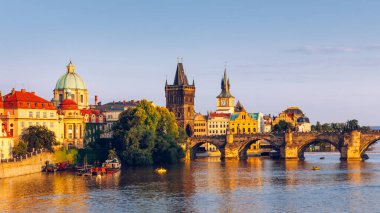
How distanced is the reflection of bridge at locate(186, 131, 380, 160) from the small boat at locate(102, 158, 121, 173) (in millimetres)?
43831

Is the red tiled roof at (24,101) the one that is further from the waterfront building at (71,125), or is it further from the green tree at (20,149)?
the green tree at (20,149)

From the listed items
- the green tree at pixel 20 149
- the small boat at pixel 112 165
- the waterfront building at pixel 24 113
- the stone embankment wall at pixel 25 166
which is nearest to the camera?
the stone embankment wall at pixel 25 166

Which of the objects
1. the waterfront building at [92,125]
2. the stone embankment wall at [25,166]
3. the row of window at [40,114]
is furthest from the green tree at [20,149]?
the waterfront building at [92,125]

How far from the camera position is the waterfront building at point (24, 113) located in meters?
137

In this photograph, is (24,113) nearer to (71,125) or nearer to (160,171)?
(71,125)

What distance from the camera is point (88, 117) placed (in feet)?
597

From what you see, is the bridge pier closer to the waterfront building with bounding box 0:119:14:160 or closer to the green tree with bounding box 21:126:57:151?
the green tree with bounding box 21:126:57:151

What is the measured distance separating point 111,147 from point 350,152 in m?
53.7

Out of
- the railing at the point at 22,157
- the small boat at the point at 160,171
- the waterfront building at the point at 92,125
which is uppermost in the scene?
the waterfront building at the point at 92,125

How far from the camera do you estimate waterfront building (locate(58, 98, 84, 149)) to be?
155 m

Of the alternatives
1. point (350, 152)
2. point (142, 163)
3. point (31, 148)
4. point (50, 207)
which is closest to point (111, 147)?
point (142, 163)

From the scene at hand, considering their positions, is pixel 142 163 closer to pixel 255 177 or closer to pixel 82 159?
pixel 82 159

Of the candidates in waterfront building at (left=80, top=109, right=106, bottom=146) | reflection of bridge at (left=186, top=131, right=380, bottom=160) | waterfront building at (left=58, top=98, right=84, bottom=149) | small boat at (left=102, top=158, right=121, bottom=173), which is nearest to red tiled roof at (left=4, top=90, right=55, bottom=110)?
waterfront building at (left=58, top=98, right=84, bottom=149)

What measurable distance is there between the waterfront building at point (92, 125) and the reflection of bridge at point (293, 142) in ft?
70.8
